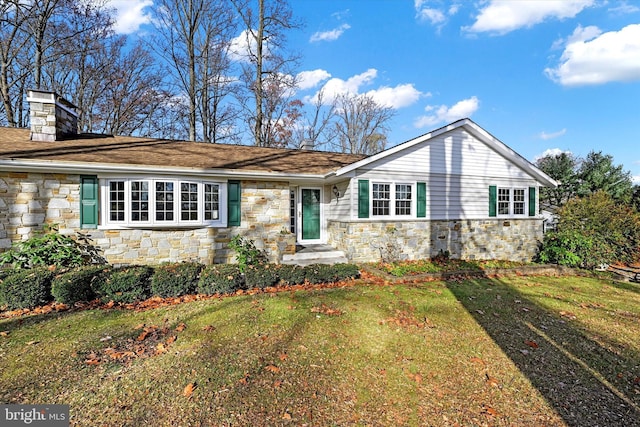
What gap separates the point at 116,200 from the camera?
24.5 feet

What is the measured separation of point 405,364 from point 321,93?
24981mm

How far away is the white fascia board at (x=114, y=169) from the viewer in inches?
254

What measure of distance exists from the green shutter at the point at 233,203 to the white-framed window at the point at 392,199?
4.12 metres

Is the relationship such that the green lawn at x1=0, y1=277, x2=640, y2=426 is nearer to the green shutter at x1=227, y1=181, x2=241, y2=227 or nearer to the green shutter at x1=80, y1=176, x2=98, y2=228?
the green shutter at x1=80, y1=176, x2=98, y2=228

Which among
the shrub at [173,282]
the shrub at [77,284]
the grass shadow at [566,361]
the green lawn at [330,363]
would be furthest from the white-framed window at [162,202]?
the grass shadow at [566,361]

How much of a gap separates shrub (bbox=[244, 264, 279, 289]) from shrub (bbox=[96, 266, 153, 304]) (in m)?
2.02

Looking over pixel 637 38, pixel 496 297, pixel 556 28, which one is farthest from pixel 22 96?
pixel 637 38

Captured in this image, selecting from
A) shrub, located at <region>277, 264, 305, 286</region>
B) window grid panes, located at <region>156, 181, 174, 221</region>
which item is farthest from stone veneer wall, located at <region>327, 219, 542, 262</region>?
window grid panes, located at <region>156, 181, 174, 221</region>

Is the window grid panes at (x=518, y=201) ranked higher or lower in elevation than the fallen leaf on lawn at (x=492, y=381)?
higher

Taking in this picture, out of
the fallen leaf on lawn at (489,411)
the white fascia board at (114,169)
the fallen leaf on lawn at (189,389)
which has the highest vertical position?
the white fascia board at (114,169)

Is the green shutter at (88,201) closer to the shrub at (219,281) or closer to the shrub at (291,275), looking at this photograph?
the shrub at (219,281)

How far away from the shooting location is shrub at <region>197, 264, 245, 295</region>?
6227mm

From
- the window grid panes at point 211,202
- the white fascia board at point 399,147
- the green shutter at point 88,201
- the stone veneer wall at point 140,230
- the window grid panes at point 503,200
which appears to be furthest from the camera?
the window grid panes at point 503,200

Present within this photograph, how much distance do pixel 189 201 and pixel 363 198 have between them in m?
5.01
